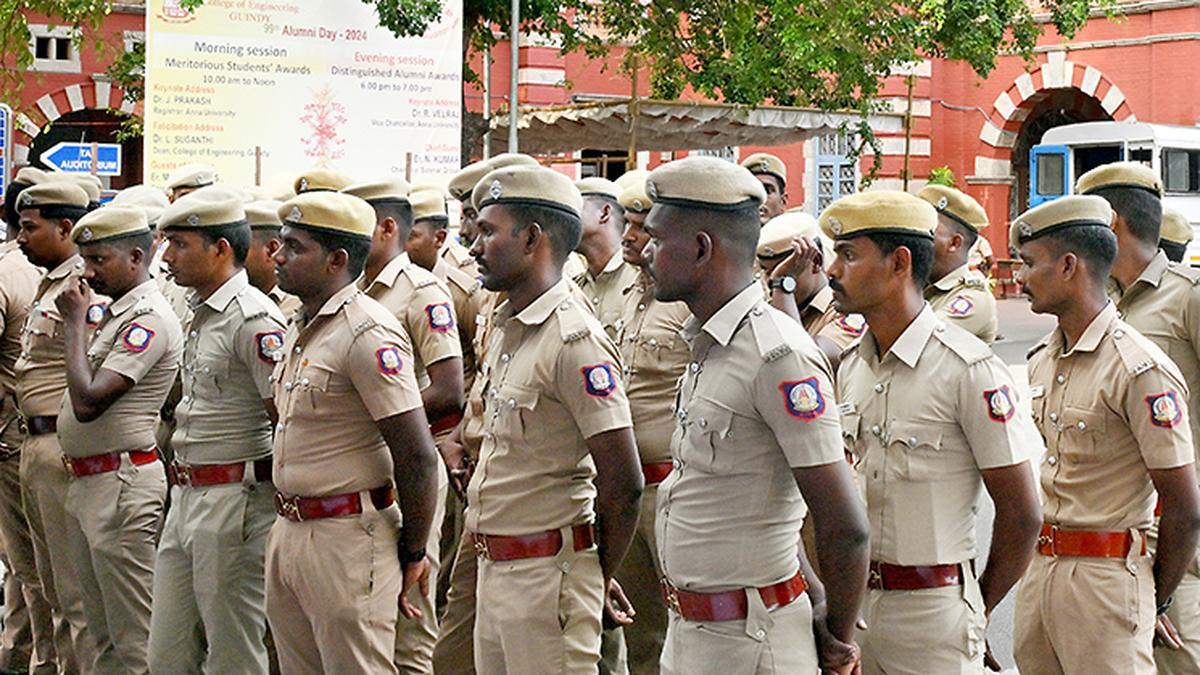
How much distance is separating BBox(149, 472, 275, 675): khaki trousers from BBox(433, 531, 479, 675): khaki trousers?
697mm

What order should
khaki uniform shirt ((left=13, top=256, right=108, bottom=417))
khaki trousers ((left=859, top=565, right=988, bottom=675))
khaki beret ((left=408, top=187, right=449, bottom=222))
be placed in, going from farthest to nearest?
1. khaki beret ((left=408, top=187, right=449, bottom=222))
2. khaki uniform shirt ((left=13, top=256, right=108, bottom=417))
3. khaki trousers ((left=859, top=565, right=988, bottom=675))

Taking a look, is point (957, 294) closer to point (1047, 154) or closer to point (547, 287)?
point (547, 287)

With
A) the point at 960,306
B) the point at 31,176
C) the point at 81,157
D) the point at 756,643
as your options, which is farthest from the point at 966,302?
the point at 81,157

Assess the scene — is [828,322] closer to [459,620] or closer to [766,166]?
[459,620]

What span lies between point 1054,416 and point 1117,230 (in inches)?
44.6

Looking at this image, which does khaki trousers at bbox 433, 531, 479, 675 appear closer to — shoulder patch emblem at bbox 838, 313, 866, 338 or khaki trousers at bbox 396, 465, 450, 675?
khaki trousers at bbox 396, 465, 450, 675

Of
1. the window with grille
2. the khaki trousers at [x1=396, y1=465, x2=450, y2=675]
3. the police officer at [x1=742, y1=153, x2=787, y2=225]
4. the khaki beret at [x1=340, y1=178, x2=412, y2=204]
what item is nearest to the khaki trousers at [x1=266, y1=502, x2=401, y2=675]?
the khaki trousers at [x1=396, y1=465, x2=450, y2=675]

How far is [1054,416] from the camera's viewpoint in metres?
4.96

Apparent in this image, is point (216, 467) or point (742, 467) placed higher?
point (742, 467)

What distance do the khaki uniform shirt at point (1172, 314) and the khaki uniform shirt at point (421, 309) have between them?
2472mm

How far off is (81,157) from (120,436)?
7.53m

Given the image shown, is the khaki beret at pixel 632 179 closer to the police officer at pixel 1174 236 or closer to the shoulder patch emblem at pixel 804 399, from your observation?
the police officer at pixel 1174 236

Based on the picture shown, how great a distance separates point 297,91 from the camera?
12320 millimetres

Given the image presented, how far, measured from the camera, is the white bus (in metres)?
25.5
